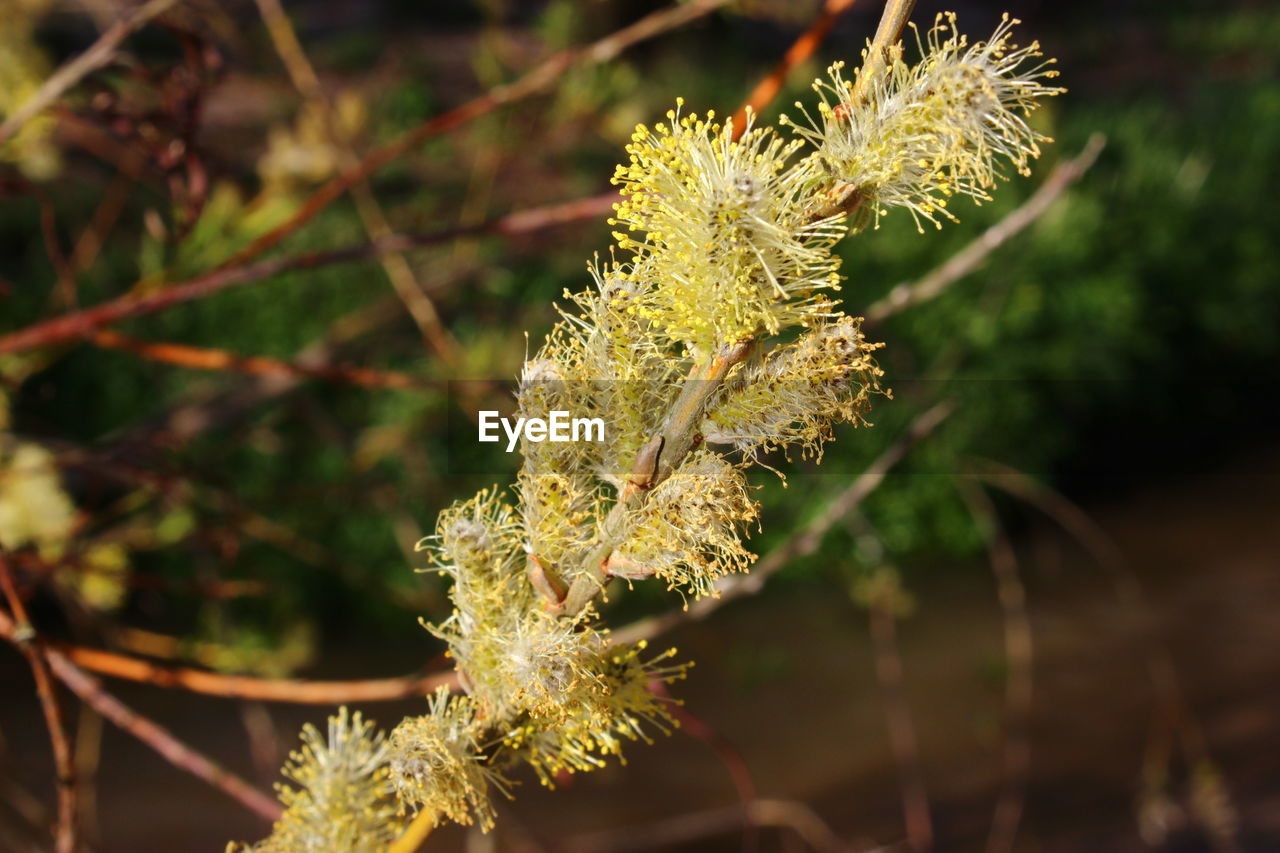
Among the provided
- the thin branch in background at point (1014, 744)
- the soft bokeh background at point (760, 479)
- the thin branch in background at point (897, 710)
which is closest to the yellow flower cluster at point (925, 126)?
the soft bokeh background at point (760, 479)

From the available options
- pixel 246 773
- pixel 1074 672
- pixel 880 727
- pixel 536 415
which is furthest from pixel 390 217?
pixel 536 415

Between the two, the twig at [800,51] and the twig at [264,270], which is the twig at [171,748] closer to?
the twig at [264,270]

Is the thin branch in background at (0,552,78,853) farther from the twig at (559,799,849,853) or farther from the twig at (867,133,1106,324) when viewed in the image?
the twig at (559,799,849,853)

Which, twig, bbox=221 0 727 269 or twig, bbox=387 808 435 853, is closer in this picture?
twig, bbox=387 808 435 853

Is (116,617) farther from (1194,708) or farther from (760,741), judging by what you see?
(1194,708)

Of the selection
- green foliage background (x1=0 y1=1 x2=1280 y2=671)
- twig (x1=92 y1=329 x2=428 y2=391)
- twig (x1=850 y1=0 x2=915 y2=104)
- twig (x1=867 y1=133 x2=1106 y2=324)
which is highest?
green foliage background (x1=0 y1=1 x2=1280 y2=671)

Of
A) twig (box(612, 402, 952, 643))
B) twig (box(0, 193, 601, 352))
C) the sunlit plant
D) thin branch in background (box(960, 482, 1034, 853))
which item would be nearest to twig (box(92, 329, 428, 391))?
twig (box(0, 193, 601, 352))
